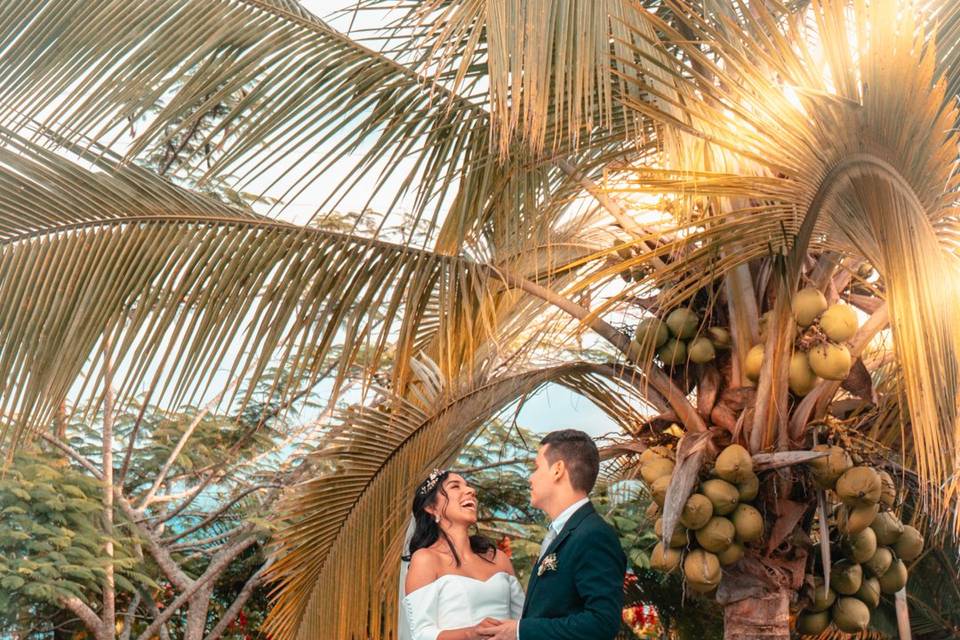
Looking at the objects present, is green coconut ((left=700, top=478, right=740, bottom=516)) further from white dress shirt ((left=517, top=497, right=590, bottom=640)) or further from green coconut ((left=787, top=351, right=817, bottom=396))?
white dress shirt ((left=517, top=497, right=590, bottom=640))

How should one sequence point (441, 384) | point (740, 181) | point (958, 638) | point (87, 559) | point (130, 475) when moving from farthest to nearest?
point (130, 475) < point (87, 559) < point (958, 638) < point (441, 384) < point (740, 181)

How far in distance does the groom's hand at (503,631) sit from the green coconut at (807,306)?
1.36 meters

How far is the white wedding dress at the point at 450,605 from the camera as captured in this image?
12.9ft

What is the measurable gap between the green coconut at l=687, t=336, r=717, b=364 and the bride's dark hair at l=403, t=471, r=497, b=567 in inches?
39.9

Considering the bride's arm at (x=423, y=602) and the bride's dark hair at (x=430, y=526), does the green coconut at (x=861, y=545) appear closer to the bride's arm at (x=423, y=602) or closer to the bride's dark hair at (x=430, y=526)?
the bride's dark hair at (x=430, y=526)

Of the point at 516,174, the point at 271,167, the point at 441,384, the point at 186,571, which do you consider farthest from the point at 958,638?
the point at 186,571

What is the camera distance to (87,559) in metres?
11.2

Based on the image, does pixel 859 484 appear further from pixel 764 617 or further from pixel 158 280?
pixel 158 280

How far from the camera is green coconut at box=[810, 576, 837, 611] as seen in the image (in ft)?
14.5

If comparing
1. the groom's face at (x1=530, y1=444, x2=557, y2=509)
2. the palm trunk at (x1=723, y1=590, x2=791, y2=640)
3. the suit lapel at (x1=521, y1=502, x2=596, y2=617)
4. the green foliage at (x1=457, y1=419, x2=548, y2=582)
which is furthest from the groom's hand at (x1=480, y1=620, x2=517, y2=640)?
the green foliage at (x1=457, y1=419, x2=548, y2=582)

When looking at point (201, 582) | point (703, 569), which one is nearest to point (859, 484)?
point (703, 569)

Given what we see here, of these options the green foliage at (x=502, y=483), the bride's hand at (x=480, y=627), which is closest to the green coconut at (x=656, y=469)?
the bride's hand at (x=480, y=627)

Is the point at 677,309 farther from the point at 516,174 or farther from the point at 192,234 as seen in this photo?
the point at 192,234

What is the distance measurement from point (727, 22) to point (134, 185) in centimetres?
257
